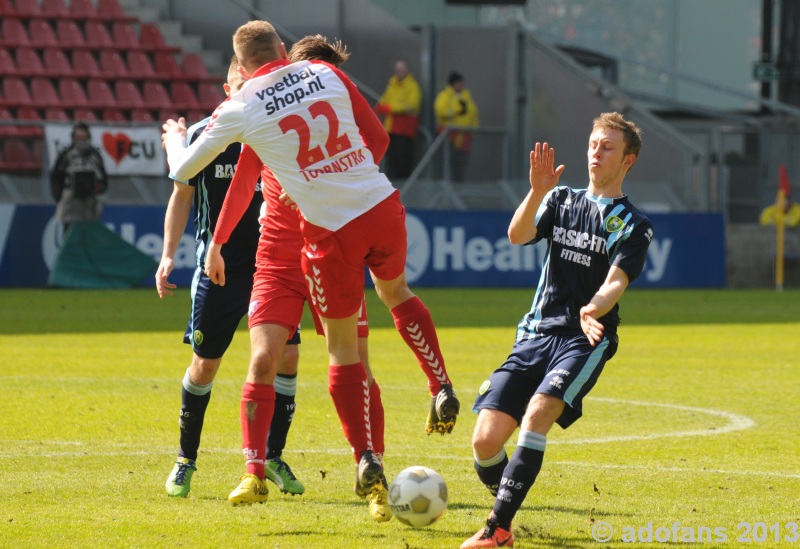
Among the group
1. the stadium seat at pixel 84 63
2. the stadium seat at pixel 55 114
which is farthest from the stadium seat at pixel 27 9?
the stadium seat at pixel 55 114

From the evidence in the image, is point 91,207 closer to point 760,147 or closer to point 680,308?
point 680,308

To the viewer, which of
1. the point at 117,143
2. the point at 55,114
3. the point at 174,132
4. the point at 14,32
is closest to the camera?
the point at 174,132

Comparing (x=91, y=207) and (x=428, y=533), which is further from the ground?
(x=428, y=533)

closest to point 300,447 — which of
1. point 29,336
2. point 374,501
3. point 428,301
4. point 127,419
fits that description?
point 127,419

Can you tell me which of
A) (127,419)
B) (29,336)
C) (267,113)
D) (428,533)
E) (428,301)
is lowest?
(428,301)

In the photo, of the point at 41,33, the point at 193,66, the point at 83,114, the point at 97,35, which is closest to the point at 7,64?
the point at 41,33

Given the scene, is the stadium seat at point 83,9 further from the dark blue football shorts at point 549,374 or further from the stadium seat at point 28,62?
the dark blue football shorts at point 549,374

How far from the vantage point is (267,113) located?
18.2ft

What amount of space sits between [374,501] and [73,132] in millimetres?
14894

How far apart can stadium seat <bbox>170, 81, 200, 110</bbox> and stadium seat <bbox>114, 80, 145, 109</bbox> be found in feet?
2.02

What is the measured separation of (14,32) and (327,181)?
19.6 m

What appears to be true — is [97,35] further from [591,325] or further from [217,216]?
[591,325]

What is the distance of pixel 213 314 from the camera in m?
6.39

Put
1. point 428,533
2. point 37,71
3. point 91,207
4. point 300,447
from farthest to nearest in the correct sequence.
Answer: point 37,71 < point 91,207 < point 300,447 < point 428,533
